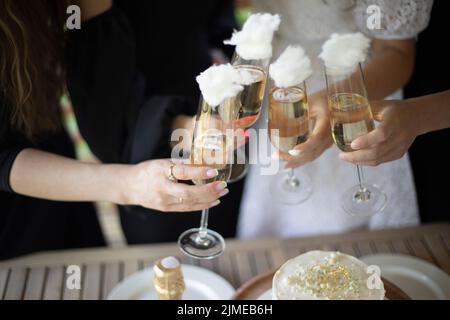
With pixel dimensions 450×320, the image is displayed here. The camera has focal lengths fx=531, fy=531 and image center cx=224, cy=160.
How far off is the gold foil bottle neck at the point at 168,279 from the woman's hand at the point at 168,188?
0.32ft

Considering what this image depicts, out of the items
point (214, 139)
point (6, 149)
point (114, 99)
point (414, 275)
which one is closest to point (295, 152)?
point (214, 139)

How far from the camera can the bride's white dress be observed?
0.89 m

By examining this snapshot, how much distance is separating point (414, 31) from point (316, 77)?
0.23 m

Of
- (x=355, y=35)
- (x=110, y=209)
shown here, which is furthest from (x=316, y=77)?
(x=110, y=209)

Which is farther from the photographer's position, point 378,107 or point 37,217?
point 37,217

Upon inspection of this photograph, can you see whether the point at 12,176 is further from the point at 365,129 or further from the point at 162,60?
the point at 365,129

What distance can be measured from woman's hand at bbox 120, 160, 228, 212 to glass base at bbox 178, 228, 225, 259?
124 millimetres

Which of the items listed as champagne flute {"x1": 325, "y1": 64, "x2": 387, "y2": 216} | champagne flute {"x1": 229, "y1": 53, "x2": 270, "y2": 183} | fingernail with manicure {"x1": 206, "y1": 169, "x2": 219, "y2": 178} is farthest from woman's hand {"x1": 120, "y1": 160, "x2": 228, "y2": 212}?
Answer: champagne flute {"x1": 325, "y1": 64, "x2": 387, "y2": 216}

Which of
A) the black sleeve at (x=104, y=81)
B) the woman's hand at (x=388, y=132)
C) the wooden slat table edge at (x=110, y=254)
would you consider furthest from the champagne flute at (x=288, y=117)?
the black sleeve at (x=104, y=81)

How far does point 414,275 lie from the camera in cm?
103

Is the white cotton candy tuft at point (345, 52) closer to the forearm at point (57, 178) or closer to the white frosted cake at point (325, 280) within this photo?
the white frosted cake at point (325, 280)

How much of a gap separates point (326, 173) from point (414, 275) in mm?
279

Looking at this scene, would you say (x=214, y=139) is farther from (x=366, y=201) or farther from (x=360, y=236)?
Result: (x=360, y=236)

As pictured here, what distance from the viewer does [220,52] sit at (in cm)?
163
